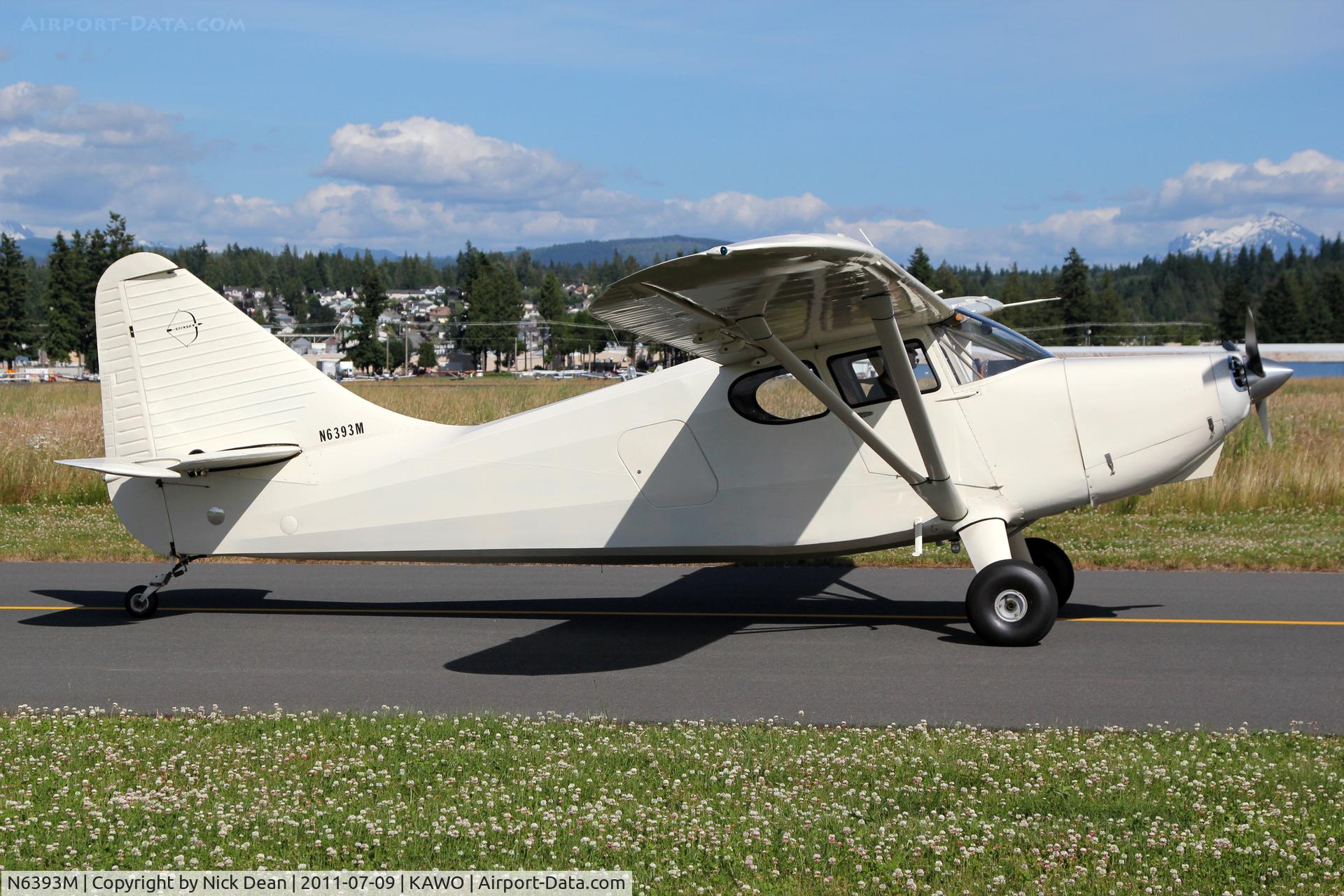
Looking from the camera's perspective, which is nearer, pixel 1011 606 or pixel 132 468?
pixel 1011 606

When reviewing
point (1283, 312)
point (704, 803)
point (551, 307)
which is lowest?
point (704, 803)

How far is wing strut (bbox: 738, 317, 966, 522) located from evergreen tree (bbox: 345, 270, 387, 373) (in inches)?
4106

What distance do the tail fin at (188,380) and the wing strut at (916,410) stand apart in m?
4.22

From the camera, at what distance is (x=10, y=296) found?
101m

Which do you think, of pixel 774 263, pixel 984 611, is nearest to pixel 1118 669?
pixel 984 611

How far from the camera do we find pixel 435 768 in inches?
210

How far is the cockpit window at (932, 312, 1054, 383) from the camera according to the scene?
339 inches

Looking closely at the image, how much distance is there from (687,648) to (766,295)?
287 cm

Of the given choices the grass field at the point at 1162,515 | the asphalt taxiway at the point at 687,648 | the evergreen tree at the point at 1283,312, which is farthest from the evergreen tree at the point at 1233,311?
the asphalt taxiway at the point at 687,648

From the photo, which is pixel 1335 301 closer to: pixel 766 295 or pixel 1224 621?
pixel 1224 621

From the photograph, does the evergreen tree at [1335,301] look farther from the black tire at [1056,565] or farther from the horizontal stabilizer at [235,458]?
the horizontal stabilizer at [235,458]

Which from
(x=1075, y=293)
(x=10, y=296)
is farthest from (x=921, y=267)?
(x=10, y=296)

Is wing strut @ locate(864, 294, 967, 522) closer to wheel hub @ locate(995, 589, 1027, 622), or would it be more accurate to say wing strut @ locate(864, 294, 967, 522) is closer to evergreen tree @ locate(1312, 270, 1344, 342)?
wheel hub @ locate(995, 589, 1027, 622)

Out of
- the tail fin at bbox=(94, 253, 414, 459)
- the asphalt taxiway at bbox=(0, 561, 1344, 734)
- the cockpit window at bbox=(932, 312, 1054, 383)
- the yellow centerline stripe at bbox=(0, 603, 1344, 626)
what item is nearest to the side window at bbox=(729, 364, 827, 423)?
the cockpit window at bbox=(932, 312, 1054, 383)
